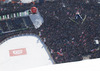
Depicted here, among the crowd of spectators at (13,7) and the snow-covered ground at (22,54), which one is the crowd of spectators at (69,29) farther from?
the crowd of spectators at (13,7)

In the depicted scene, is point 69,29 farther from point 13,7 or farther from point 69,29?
point 13,7

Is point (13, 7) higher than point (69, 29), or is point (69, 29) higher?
point (13, 7)

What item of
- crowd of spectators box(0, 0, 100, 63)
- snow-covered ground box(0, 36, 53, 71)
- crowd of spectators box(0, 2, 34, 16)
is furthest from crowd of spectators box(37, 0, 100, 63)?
crowd of spectators box(0, 2, 34, 16)

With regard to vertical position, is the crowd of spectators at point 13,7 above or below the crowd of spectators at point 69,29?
above

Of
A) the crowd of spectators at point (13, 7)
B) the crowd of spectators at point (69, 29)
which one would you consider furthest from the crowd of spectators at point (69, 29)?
the crowd of spectators at point (13, 7)

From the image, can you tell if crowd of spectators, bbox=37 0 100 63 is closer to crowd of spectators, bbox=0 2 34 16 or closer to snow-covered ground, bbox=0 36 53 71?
snow-covered ground, bbox=0 36 53 71

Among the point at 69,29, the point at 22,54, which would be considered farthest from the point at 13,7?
the point at 69,29
